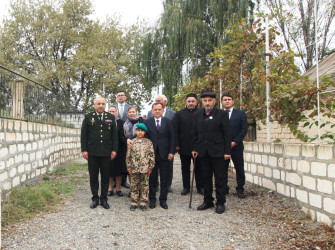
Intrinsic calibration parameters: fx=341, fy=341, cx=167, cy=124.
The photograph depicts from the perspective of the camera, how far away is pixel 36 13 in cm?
2641

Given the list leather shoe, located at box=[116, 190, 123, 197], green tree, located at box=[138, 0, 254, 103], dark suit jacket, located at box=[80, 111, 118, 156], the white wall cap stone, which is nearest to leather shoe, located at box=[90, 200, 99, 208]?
dark suit jacket, located at box=[80, 111, 118, 156]

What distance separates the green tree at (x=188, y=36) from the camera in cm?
1494

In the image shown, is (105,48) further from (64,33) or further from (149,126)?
(149,126)

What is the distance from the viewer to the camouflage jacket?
4.85m

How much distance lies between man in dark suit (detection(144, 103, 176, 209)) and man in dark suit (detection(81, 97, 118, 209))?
0.63 meters

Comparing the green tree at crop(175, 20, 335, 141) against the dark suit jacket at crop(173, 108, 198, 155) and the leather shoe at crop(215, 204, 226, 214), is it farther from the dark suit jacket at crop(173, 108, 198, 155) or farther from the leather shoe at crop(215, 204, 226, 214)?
the leather shoe at crop(215, 204, 226, 214)

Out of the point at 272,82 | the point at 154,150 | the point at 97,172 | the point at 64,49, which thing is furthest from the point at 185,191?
the point at 64,49

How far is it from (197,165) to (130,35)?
25.1 metres

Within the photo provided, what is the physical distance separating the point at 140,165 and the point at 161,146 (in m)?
0.44

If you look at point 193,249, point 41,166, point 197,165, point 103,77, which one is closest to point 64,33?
point 103,77

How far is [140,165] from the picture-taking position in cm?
485

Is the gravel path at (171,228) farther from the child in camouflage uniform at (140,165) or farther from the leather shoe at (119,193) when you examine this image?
the leather shoe at (119,193)

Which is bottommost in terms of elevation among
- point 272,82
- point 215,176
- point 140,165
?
point 215,176

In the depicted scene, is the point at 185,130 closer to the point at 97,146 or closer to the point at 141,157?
the point at 141,157
